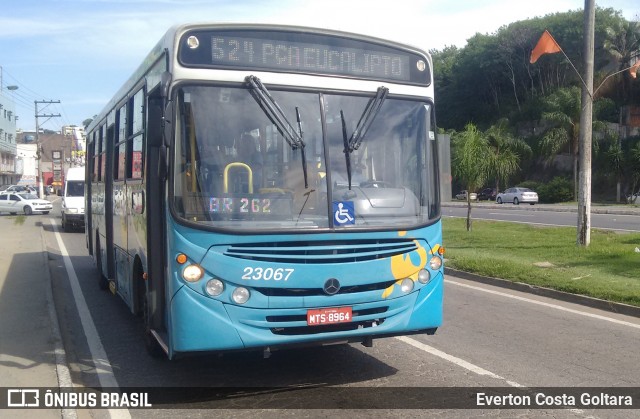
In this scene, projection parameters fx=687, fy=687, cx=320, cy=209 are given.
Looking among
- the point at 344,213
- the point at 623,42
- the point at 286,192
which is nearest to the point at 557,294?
the point at 344,213

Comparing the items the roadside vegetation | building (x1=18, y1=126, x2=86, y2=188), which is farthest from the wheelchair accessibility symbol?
building (x1=18, y1=126, x2=86, y2=188)

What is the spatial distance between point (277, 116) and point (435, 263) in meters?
2.09

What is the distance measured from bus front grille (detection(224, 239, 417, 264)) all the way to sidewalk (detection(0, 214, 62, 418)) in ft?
7.17

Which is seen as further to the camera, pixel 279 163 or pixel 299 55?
pixel 299 55

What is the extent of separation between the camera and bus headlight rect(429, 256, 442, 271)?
661 cm

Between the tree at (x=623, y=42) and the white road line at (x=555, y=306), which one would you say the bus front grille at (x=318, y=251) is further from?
the tree at (x=623, y=42)

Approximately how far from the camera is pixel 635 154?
162ft

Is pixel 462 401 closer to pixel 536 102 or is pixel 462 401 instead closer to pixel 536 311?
pixel 536 311

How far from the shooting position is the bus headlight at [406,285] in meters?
6.36

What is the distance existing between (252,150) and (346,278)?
140cm

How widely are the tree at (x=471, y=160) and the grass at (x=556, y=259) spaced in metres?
1.84

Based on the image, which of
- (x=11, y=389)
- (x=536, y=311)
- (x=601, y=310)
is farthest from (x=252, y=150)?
(x=601, y=310)

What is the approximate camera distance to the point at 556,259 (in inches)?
613

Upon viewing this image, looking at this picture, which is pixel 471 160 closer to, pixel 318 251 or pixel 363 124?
pixel 363 124
